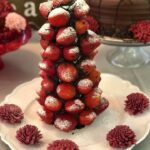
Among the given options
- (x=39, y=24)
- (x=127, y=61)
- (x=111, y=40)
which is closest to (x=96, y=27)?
(x=111, y=40)

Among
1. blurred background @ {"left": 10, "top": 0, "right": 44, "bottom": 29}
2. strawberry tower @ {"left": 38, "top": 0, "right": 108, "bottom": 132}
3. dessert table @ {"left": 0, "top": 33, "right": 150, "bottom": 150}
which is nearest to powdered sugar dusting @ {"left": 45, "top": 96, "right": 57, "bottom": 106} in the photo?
strawberry tower @ {"left": 38, "top": 0, "right": 108, "bottom": 132}

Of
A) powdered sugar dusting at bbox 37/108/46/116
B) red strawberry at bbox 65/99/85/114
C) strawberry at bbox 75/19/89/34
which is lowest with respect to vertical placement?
powdered sugar dusting at bbox 37/108/46/116

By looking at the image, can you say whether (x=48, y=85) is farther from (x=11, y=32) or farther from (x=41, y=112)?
(x=11, y=32)

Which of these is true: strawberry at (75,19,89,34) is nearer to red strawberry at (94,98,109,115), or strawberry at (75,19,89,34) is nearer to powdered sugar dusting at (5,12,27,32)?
red strawberry at (94,98,109,115)

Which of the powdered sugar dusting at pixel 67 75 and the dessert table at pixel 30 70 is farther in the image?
the dessert table at pixel 30 70

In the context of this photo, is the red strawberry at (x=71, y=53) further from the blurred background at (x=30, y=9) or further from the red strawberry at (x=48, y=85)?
the blurred background at (x=30, y=9)

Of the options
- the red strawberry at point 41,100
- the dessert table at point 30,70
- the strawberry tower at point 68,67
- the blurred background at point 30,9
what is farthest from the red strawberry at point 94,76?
the blurred background at point 30,9

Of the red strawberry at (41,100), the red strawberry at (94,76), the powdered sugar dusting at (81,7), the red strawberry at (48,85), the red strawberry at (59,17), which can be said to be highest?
the powdered sugar dusting at (81,7)
